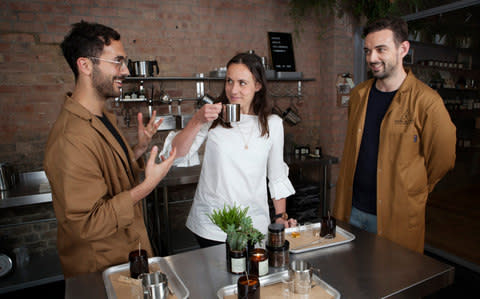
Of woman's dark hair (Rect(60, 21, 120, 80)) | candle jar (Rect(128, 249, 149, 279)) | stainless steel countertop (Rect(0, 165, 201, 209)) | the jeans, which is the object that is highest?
woman's dark hair (Rect(60, 21, 120, 80))

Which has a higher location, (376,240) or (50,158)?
(50,158)

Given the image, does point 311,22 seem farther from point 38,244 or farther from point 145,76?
point 38,244

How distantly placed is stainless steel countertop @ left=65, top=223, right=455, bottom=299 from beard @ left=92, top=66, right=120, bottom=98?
81cm

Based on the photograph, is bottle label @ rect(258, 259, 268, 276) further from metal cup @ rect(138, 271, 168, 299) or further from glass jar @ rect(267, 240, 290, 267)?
metal cup @ rect(138, 271, 168, 299)

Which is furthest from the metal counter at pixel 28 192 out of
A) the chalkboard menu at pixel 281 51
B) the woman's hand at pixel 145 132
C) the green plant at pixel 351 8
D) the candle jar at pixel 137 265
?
the green plant at pixel 351 8

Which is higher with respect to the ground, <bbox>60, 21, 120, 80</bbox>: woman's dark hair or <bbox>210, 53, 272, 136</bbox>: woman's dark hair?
<bbox>60, 21, 120, 80</bbox>: woman's dark hair

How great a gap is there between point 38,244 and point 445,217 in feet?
14.9

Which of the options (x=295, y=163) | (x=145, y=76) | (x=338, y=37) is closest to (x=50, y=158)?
(x=145, y=76)

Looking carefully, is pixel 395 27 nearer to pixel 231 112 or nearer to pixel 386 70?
pixel 386 70

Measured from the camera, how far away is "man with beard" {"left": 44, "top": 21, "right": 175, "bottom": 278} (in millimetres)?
1228

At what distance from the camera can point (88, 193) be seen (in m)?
1.23

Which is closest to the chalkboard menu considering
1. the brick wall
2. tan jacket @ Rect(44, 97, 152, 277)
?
the brick wall

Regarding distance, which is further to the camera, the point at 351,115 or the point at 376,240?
the point at 351,115

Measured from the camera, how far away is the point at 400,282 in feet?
3.84
